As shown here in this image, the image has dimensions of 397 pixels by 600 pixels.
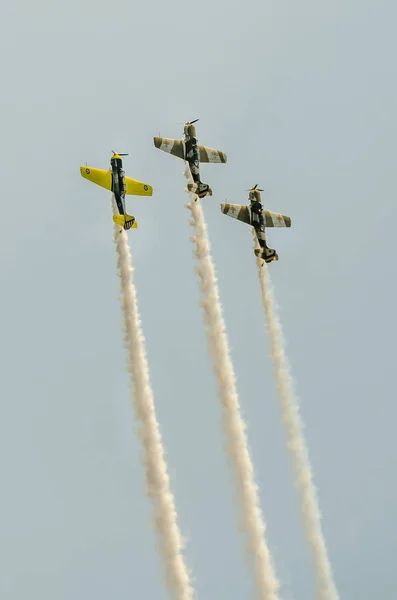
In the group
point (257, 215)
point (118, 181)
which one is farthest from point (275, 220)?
point (118, 181)

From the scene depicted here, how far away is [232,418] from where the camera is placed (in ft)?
470

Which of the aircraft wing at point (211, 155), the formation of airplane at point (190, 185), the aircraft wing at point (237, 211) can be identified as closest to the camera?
the formation of airplane at point (190, 185)

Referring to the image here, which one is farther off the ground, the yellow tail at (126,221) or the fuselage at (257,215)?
the fuselage at (257,215)

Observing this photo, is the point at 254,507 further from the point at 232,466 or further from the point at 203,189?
the point at 203,189

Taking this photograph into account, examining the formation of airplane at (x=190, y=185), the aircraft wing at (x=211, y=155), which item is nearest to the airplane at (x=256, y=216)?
the formation of airplane at (x=190, y=185)

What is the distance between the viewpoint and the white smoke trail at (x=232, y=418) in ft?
457

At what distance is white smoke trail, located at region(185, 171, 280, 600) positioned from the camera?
457 feet

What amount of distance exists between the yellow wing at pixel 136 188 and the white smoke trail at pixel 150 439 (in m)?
6.54

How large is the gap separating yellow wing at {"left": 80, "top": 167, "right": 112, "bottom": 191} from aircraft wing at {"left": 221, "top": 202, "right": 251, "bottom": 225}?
486 inches

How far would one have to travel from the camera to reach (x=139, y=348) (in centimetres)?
Answer: 14162

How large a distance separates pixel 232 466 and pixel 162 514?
8.85m

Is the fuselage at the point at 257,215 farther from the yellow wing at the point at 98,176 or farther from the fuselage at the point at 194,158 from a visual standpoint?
the yellow wing at the point at 98,176

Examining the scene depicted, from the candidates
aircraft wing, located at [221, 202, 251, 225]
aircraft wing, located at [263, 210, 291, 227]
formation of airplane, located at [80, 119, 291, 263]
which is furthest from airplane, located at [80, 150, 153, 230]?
aircraft wing, located at [263, 210, 291, 227]

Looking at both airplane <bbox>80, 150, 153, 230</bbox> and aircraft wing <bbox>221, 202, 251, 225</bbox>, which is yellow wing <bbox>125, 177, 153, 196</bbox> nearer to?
airplane <bbox>80, 150, 153, 230</bbox>
